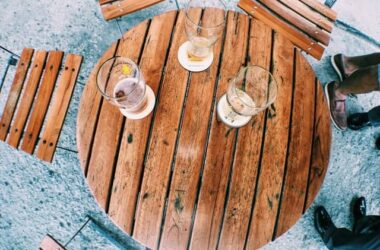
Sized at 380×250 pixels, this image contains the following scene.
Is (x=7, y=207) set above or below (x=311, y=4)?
below

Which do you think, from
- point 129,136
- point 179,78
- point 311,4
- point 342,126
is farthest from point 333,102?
point 129,136

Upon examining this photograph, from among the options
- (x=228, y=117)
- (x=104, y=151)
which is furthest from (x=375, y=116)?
(x=104, y=151)

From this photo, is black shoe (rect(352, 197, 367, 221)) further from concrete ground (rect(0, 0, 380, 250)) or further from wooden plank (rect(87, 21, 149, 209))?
wooden plank (rect(87, 21, 149, 209))

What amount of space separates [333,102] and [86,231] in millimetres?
2045

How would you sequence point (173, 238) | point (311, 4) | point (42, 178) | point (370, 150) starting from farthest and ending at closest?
point (370, 150), point (42, 178), point (311, 4), point (173, 238)

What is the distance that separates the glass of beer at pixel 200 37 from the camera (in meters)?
1.34

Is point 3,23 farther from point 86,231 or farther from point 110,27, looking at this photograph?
point 86,231

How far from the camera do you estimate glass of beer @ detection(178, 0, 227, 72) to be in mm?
1340

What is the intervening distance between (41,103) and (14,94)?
191 millimetres

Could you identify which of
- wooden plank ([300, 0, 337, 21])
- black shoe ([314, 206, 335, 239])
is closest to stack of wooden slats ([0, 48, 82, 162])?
wooden plank ([300, 0, 337, 21])

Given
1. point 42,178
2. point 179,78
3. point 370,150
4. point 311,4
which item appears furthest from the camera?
point 370,150

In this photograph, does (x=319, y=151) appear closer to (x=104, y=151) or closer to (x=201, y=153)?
(x=201, y=153)

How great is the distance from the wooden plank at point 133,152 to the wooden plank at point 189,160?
0.16 m

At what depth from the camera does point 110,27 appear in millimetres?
2396
